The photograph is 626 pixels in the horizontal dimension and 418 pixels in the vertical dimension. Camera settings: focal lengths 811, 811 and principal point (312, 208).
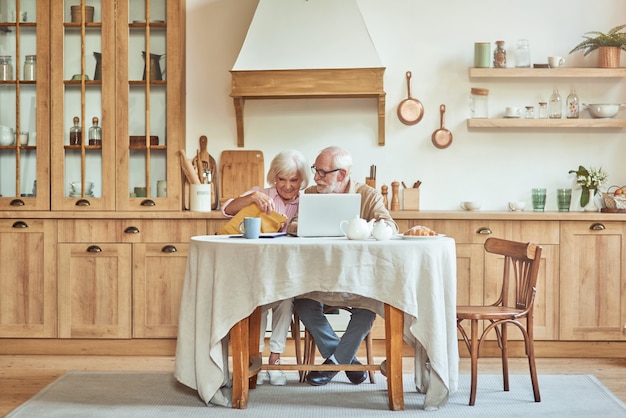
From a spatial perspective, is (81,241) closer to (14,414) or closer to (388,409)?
(14,414)

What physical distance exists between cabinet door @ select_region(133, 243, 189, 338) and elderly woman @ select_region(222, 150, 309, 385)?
74cm

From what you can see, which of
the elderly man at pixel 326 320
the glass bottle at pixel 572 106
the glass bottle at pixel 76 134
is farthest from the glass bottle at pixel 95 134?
the glass bottle at pixel 572 106

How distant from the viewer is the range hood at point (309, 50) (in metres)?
4.62

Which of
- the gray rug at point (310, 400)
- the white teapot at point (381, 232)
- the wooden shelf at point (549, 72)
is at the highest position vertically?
the wooden shelf at point (549, 72)

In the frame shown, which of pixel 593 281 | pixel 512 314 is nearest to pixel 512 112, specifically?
pixel 593 281

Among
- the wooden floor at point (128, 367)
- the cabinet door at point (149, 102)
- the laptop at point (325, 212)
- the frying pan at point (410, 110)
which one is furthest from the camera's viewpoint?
the frying pan at point (410, 110)

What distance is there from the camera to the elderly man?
362cm

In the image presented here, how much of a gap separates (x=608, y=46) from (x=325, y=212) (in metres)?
2.44

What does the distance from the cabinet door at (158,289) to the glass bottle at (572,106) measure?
2417 millimetres

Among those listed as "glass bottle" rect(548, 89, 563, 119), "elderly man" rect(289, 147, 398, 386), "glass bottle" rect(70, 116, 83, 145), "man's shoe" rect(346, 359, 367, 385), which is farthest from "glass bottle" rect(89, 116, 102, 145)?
"glass bottle" rect(548, 89, 563, 119)

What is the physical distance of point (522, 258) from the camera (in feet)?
11.6

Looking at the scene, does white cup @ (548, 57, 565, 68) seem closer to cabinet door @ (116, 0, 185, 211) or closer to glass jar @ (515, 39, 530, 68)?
glass jar @ (515, 39, 530, 68)

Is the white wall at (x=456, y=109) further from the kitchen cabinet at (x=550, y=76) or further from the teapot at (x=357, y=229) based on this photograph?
the teapot at (x=357, y=229)

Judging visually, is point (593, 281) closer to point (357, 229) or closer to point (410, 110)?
point (410, 110)
